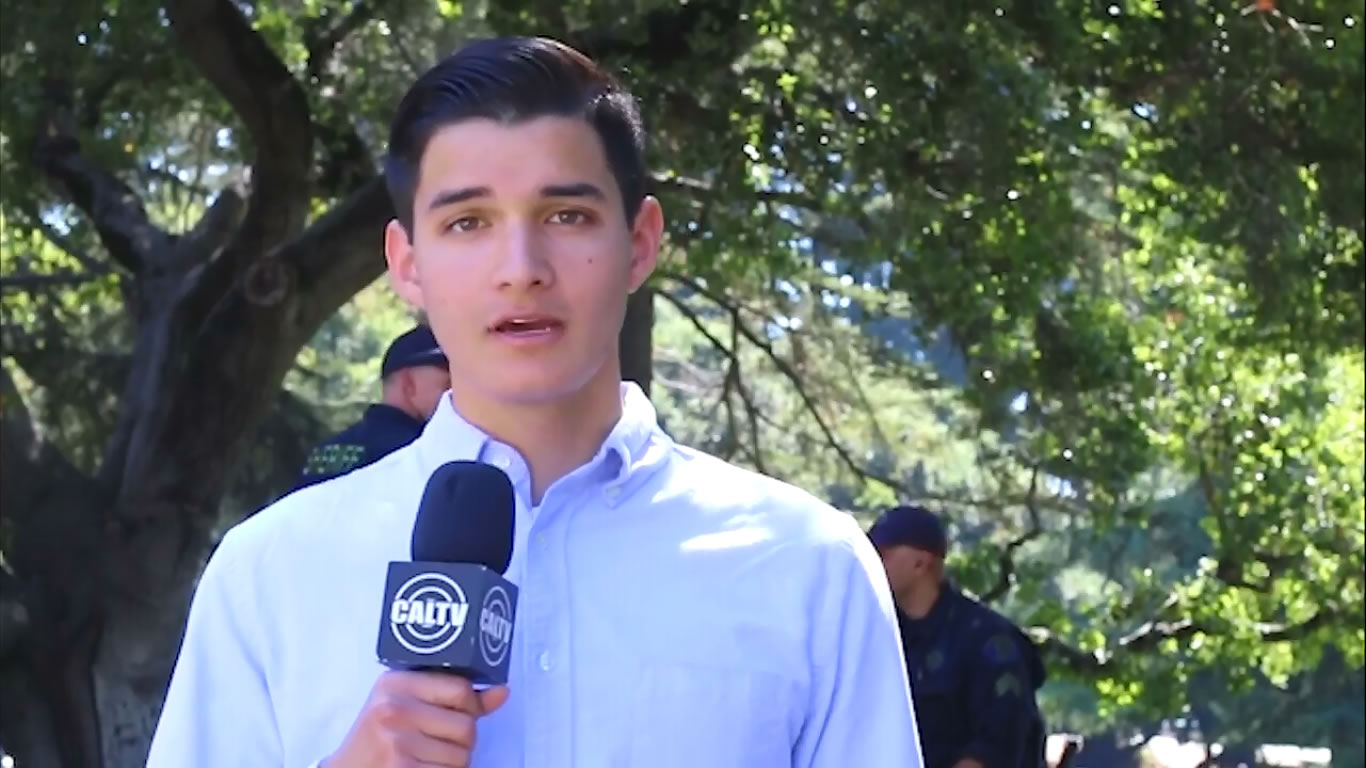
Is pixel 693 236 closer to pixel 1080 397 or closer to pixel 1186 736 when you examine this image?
pixel 1080 397

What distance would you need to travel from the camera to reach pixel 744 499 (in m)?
2.05

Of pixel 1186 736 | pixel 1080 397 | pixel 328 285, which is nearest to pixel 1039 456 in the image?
pixel 1080 397

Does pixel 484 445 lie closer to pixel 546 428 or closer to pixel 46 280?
pixel 546 428

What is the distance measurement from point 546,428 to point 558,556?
0.14 meters

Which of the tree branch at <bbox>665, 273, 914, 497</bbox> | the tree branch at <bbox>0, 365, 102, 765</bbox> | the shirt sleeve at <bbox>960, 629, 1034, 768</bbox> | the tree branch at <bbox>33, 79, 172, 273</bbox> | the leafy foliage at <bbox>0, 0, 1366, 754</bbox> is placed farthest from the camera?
the tree branch at <bbox>665, 273, 914, 497</bbox>

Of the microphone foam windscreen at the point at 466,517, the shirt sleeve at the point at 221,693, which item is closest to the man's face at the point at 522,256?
the microphone foam windscreen at the point at 466,517

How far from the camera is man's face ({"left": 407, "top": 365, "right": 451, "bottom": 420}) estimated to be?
6.04 metres

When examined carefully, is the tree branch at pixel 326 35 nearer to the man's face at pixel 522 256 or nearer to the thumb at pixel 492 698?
the man's face at pixel 522 256

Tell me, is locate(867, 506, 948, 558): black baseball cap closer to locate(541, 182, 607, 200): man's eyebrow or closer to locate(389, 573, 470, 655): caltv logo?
locate(541, 182, 607, 200): man's eyebrow

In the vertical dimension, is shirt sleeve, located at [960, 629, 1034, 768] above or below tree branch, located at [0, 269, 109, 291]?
below

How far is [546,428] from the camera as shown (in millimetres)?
2047

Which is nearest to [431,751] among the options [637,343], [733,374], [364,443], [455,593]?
[455,593]

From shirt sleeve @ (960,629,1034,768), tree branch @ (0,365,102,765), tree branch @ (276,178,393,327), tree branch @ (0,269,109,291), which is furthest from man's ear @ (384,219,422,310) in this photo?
tree branch @ (0,269,109,291)

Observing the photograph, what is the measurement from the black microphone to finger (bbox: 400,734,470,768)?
0.18 feet
